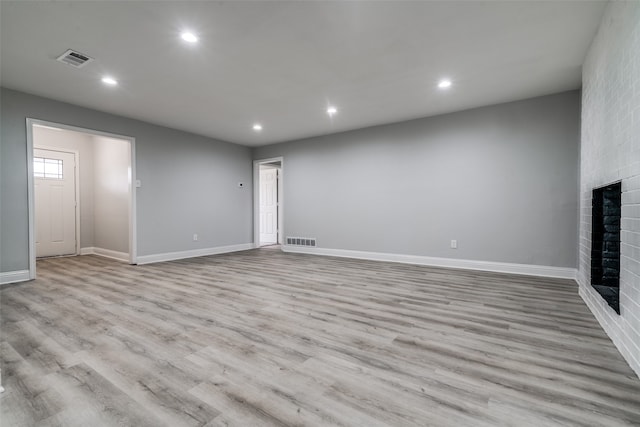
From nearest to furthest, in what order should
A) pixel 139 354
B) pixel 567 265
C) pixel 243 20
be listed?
pixel 139 354 → pixel 243 20 → pixel 567 265

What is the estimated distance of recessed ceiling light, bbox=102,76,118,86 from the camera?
138 inches

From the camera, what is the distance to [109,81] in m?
3.60

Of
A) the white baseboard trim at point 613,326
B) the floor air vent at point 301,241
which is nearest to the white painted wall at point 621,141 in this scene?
the white baseboard trim at point 613,326

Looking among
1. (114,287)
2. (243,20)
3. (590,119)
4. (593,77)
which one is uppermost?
(243,20)

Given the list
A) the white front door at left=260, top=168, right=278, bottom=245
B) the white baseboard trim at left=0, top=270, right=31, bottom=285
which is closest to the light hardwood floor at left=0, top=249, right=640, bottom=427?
the white baseboard trim at left=0, top=270, right=31, bottom=285

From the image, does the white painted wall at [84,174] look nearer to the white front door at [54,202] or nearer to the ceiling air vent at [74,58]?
the white front door at [54,202]

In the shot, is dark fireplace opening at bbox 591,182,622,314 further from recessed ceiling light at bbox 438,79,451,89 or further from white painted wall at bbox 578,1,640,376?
recessed ceiling light at bbox 438,79,451,89

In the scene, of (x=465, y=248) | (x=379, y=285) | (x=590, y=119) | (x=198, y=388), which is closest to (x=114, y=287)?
(x=198, y=388)

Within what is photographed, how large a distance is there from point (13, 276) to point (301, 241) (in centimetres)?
463

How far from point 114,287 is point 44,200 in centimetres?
381

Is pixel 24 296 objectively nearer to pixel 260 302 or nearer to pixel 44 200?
pixel 260 302

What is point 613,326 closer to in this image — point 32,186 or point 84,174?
point 32,186

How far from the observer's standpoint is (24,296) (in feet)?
10.6

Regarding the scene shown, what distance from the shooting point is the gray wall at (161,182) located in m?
3.86
